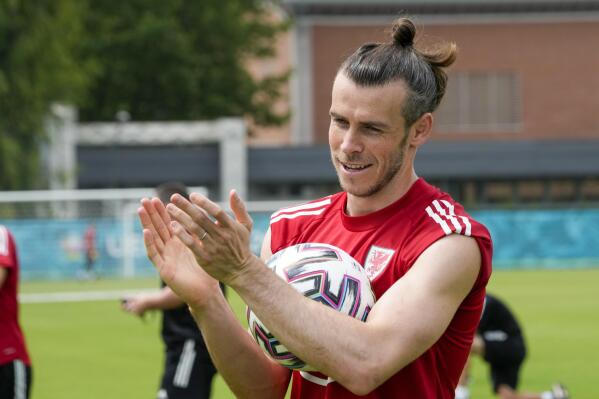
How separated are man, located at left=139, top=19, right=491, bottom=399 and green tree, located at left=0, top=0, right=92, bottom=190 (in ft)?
134

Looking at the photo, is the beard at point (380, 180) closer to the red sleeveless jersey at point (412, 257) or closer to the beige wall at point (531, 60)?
the red sleeveless jersey at point (412, 257)

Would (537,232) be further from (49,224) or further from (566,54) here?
(566,54)

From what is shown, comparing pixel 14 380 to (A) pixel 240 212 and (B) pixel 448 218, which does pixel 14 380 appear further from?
(B) pixel 448 218

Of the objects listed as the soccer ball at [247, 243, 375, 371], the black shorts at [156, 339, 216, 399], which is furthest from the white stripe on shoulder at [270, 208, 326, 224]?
the black shorts at [156, 339, 216, 399]

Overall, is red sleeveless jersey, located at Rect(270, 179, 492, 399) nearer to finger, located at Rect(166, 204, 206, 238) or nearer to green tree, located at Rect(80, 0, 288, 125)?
finger, located at Rect(166, 204, 206, 238)

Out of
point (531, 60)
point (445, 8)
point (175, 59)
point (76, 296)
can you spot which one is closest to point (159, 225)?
point (76, 296)

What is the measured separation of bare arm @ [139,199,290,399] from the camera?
355 centimetres

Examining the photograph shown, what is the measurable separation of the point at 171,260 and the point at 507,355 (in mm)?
7288

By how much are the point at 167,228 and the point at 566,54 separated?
56931mm

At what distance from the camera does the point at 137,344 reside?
1722 cm

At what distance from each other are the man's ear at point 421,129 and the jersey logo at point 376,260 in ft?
1.15

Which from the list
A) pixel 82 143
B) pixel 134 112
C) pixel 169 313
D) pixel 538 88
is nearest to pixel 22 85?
pixel 82 143

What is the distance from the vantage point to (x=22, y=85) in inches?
1720

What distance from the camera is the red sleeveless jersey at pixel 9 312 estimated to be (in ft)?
21.1
